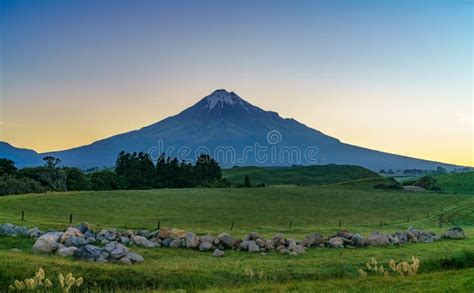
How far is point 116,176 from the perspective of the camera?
331 ft

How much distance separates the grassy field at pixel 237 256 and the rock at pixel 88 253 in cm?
86

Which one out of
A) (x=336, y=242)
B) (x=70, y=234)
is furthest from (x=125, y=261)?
(x=336, y=242)

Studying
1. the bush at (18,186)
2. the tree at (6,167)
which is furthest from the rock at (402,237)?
the tree at (6,167)

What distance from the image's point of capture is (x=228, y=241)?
1131 inches

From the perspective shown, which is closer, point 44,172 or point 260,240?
point 260,240

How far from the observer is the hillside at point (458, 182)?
113812mm

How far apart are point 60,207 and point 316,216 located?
27.1m

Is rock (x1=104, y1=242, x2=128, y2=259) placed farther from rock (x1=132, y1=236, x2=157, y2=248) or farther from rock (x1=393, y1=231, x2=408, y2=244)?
rock (x1=393, y1=231, x2=408, y2=244)

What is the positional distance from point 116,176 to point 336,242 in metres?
77.0

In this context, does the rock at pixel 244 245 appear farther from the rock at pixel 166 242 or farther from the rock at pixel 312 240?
the rock at pixel 166 242

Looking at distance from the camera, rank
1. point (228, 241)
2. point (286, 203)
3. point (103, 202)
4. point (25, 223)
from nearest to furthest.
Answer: point (228, 241)
point (25, 223)
point (103, 202)
point (286, 203)

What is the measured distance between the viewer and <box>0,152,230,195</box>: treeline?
7782cm

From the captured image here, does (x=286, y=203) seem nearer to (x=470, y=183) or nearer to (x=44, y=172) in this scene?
(x=44, y=172)

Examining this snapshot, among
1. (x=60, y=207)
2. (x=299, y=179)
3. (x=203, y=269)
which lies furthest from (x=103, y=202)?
(x=299, y=179)
